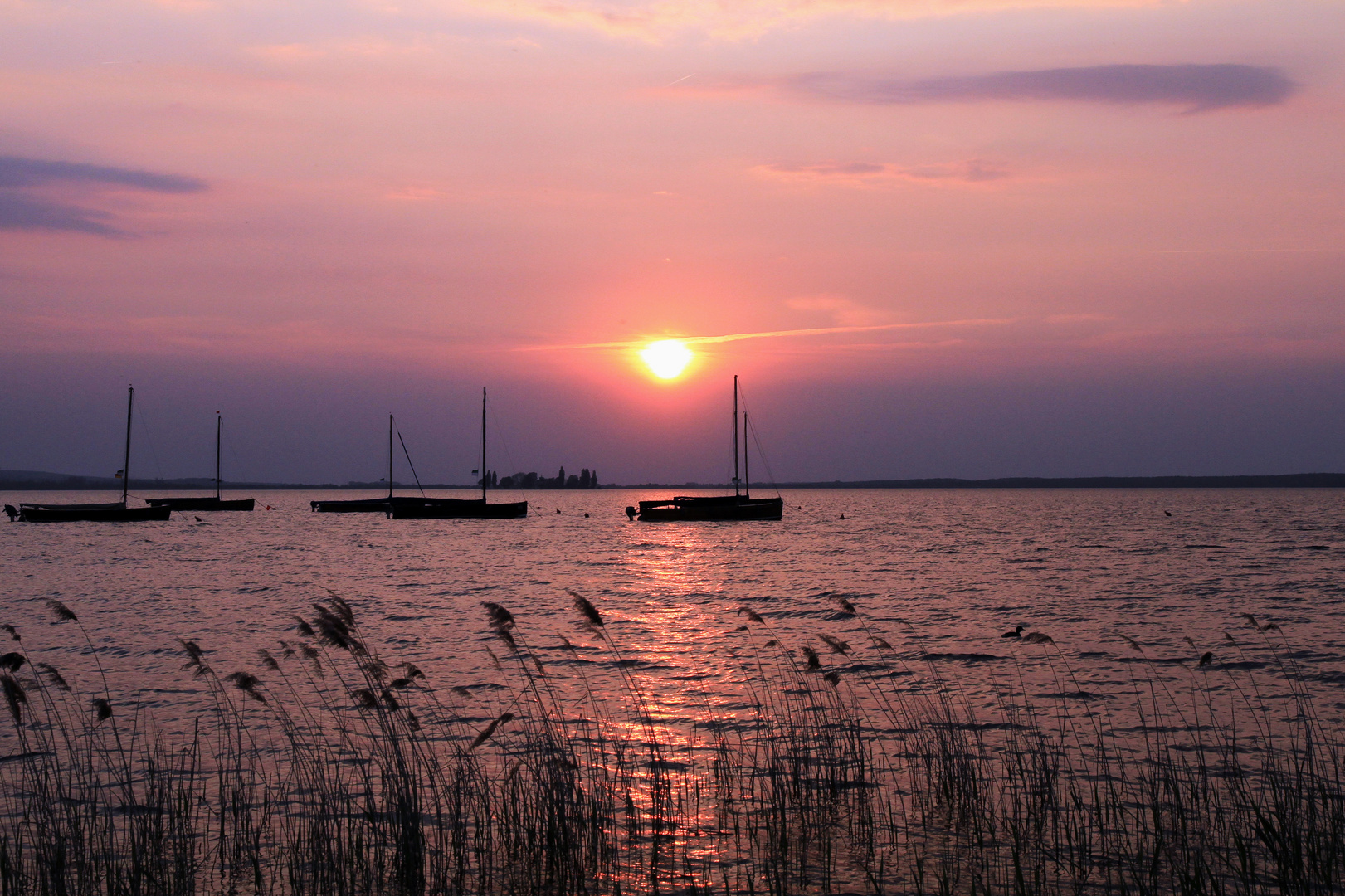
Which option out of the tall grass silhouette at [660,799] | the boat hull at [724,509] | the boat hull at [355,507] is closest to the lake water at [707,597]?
the tall grass silhouette at [660,799]

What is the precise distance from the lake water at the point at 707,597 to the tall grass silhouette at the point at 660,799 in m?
2.40

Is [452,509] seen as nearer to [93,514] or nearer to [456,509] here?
[456,509]

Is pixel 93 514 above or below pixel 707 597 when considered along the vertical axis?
above

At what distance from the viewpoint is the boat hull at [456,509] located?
131000 millimetres

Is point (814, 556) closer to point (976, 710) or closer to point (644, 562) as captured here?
point (644, 562)

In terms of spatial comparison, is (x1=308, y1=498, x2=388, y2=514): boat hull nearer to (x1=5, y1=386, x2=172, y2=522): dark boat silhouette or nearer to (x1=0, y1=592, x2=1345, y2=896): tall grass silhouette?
(x1=5, y1=386, x2=172, y2=522): dark boat silhouette

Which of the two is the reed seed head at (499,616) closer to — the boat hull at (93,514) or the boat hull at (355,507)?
the boat hull at (93,514)

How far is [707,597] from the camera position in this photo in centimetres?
4503

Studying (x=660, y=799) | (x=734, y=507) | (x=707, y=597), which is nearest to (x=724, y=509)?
(x=734, y=507)

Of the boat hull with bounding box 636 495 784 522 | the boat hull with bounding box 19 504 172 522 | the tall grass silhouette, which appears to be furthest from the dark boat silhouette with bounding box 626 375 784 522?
the tall grass silhouette

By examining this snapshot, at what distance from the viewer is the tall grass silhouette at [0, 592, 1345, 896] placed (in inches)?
389

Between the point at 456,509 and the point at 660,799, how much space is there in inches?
5076

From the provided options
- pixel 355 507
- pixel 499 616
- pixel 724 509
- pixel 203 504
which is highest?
pixel 203 504

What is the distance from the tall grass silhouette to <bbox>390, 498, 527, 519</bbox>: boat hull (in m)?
112
